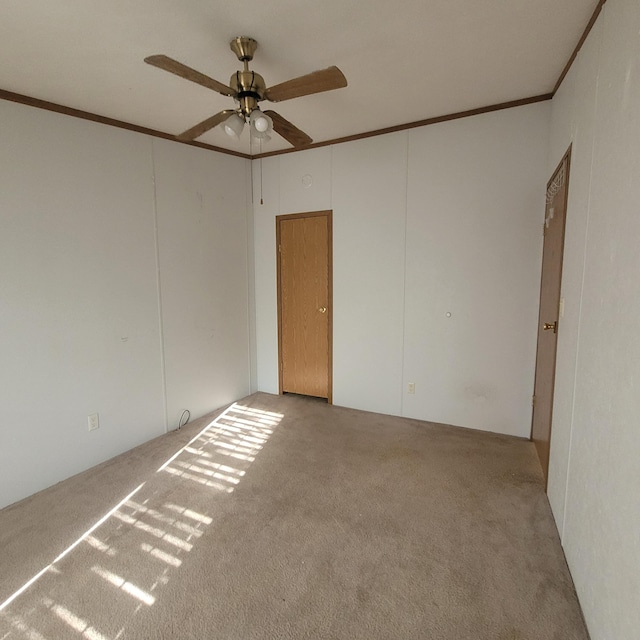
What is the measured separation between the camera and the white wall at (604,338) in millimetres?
1195

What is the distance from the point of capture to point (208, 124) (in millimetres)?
2172

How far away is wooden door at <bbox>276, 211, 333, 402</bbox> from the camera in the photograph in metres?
3.97

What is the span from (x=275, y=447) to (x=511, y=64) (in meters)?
3.08

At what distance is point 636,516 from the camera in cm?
110

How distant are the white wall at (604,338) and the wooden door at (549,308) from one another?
216 mm

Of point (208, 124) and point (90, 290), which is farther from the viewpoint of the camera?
point (90, 290)

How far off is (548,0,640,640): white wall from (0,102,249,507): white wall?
2.95 meters

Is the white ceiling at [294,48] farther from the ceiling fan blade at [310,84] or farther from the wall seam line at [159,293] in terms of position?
the wall seam line at [159,293]

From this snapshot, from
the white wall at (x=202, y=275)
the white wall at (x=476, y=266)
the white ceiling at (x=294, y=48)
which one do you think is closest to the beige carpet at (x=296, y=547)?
the white wall at (x=476, y=266)

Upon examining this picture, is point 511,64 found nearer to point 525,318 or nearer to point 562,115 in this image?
point 562,115

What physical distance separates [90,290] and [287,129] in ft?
5.95

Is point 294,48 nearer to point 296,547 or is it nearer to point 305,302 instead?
point 305,302

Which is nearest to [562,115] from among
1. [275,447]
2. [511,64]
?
[511,64]

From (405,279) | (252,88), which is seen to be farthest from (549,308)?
(252,88)
